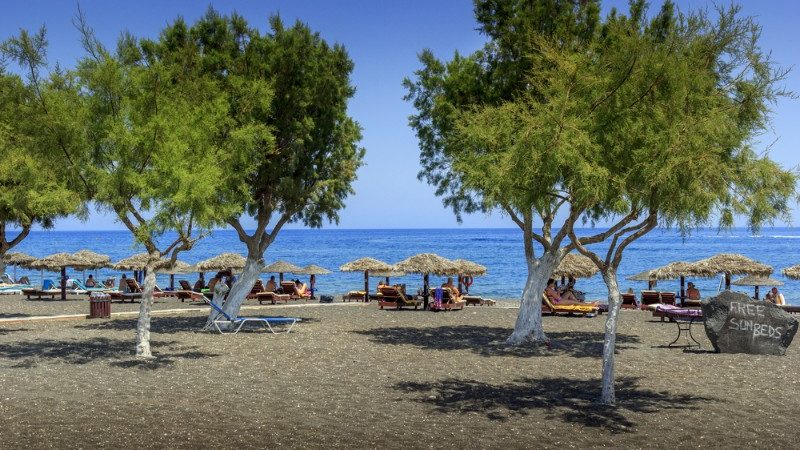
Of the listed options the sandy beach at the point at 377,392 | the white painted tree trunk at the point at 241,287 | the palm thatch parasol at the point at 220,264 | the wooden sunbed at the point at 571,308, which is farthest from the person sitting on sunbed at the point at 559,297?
the palm thatch parasol at the point at 220,264

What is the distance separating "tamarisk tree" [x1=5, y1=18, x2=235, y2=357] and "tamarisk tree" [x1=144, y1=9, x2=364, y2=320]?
3.48m

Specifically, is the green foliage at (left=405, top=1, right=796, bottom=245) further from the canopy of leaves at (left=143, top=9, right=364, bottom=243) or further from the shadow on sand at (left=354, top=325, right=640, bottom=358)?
the canopy of leaves at (left=143, top=9, right=364, bottom=243)

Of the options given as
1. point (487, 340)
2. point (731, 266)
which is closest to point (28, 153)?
point (487, 340)

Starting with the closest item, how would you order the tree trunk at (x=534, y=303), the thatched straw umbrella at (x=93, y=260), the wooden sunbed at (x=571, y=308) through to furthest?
1. the tree trunk at (x=534, y=303)
2. the wooden sunbed at (x=571, y=308)
3. the thatched straw umbrella at (x=93, y=260)

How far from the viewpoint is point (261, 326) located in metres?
24.3

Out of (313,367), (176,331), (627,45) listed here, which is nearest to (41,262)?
(176,331)

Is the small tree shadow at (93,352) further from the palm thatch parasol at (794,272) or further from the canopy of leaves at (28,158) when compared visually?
the palm thatch parasol at (794,272)

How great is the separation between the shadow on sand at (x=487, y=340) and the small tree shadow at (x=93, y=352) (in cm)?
544

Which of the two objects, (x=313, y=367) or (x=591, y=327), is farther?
(x=591, y=327)

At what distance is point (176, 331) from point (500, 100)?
468 inches

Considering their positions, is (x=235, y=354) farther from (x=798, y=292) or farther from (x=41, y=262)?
(x=798, y=292)

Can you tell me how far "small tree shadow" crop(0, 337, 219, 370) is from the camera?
16.1 meters

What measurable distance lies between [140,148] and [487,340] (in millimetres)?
10506

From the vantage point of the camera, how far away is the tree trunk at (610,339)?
11773 mm
